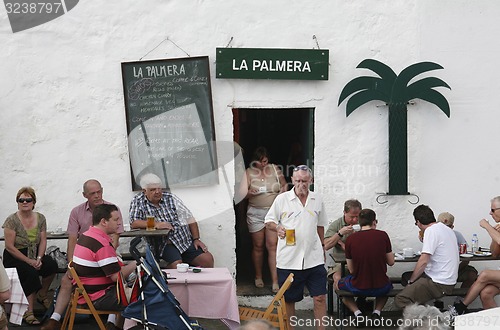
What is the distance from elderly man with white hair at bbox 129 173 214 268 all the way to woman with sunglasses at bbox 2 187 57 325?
980mm

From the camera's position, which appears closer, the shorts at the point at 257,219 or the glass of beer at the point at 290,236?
the glass of beer at the point at 290,236

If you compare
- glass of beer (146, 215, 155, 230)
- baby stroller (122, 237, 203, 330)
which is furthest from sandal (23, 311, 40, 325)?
baby stroller (122, 237, 203, 330)

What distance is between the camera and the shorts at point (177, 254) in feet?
26.8

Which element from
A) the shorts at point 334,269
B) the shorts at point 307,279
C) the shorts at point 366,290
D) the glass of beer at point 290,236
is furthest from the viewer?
Answer: the shorts at point 334,269

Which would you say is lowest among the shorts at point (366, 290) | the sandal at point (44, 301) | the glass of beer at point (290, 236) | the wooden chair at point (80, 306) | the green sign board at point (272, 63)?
the sandal at point (44, 301)

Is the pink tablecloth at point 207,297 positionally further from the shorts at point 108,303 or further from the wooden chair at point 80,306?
the wooden chair at point 80,306

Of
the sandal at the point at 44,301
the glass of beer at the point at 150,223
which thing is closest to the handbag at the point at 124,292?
the glass of beer at the point at 150,223

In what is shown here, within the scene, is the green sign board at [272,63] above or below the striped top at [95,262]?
above

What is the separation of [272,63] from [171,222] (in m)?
2.11

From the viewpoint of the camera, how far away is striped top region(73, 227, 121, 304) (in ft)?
22.1

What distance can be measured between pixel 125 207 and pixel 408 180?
10.7ft

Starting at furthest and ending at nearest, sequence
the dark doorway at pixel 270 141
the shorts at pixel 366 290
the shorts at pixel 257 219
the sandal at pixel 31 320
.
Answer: the dark doorway at pixel 270 141 < the shorts at pixel 257 219 < the sandal at pixel 31 320 < the shorts at pixel 366 290

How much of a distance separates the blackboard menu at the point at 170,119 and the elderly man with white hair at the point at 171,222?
0.80 feet

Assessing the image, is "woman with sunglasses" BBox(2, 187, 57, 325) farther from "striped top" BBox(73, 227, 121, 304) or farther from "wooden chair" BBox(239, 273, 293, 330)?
"wooden chair" BBox(239, 273, 293, 330)
